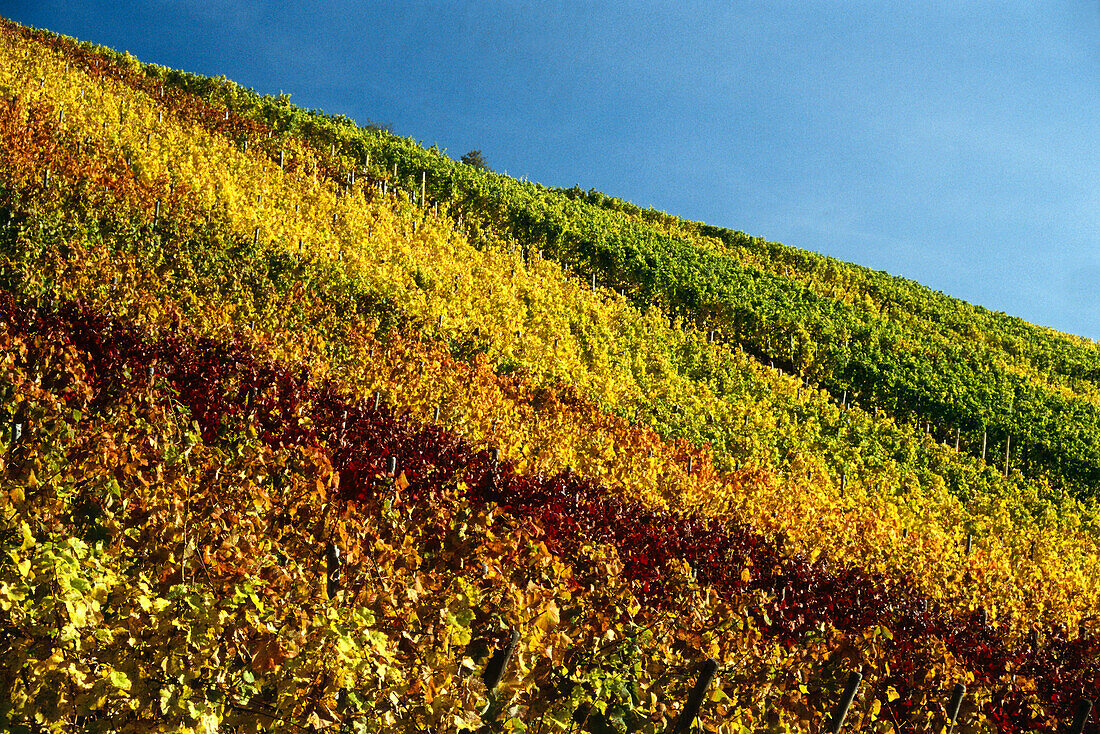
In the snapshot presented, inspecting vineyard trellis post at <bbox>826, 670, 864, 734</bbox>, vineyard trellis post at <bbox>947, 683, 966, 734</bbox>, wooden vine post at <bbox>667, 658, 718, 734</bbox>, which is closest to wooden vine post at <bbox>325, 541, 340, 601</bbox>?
wooden vine post at <bbox>667, 658, 718, 734</bbox>

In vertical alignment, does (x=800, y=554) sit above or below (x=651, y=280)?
below

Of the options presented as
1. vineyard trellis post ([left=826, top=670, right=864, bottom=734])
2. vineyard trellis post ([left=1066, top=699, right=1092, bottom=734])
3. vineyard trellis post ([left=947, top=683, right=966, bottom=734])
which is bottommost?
vineyard trellis post ([left=826, top=670, right=864, bottom=734])

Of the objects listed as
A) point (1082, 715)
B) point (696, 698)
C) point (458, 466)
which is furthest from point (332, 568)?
point (1082, 715)

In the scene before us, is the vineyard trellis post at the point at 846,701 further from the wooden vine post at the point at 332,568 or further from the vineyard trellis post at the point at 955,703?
the wooden vine post at the point at 332,568

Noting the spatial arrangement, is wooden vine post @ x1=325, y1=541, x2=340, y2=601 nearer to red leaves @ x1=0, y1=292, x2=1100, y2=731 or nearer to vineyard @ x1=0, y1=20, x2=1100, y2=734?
vineyard @ x1=0, y1=20, x2=1100, y2=734

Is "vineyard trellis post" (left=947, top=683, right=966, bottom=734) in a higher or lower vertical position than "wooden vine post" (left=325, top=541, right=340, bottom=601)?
higher

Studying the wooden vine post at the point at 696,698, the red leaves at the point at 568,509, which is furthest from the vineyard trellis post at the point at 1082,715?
the wooden vine post at the point at 696,698

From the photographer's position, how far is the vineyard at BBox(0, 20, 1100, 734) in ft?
12.2

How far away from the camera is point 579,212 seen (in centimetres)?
3934

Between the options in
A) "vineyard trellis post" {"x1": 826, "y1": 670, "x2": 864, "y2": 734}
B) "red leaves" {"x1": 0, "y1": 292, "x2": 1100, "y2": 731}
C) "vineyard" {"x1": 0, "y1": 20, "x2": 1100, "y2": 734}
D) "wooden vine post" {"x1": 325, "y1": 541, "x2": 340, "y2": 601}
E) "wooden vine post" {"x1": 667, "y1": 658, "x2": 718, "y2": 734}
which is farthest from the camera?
"red leaves" {"x1": 0, "y1": 292, "x2": 1100, "y2": 731}

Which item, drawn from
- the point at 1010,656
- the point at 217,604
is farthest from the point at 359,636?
the point at 1010,656

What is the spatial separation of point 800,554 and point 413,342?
33.0 feet

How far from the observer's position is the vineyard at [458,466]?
12.2 feet

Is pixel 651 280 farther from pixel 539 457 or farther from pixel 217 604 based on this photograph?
pixel 217 604
